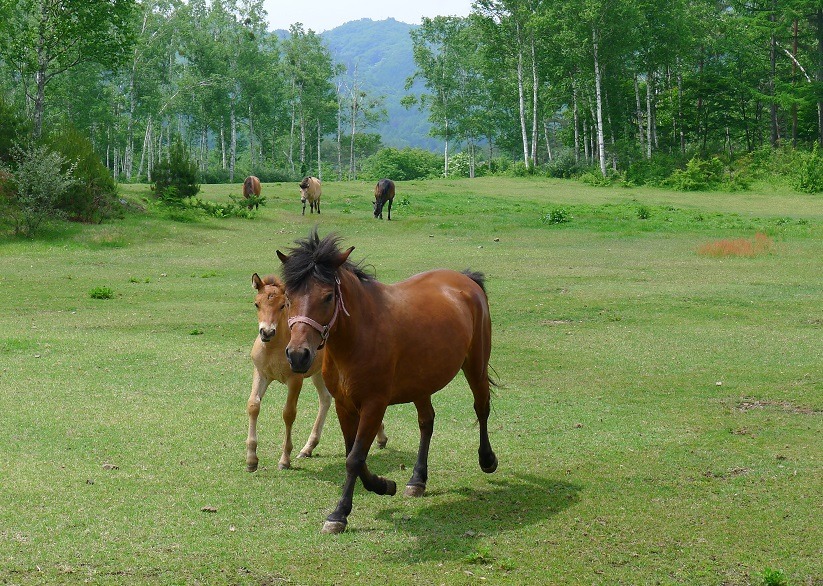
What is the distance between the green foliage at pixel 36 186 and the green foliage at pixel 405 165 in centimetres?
6135

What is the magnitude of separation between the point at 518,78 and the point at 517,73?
407 centimetres

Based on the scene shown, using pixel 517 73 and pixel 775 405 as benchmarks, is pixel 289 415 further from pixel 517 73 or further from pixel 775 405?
pixel 517 73

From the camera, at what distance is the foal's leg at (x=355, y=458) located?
7.28m

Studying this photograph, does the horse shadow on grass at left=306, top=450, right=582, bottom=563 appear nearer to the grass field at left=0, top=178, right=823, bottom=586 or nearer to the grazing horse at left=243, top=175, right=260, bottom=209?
the grass field at left=0, top=178, right=823, bottom=586

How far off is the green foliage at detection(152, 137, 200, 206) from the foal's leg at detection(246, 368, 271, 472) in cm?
3196

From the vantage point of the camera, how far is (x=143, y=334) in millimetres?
17922

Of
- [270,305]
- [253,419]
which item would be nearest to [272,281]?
[270,305]

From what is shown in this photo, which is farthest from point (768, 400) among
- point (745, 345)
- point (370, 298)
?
point (370, 298)

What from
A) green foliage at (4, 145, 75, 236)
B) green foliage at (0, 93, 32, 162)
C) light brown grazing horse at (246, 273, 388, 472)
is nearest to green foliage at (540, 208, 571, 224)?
green foliage at (4, 145, 75, 236)

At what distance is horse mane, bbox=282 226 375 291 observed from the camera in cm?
723

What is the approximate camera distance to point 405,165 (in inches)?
3920

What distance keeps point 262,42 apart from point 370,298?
3310 inches

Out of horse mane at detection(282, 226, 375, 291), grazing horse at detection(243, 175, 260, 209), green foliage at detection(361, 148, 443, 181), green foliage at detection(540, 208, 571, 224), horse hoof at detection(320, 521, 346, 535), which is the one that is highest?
green foliage at detection(361, 148, 443, 181)

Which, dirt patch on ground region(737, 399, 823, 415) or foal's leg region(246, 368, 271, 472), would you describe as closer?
foal's leg region(246, 368, 271, 472)
